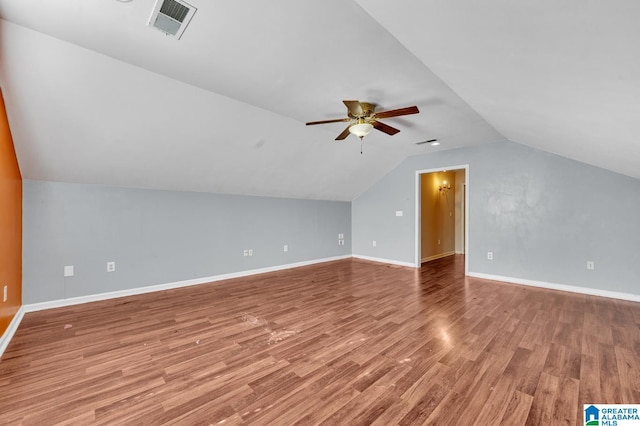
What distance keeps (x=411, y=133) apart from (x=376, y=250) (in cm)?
Result: 308

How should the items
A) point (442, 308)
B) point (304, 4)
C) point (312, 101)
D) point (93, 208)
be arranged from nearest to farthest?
point (304, 4), point (312, 101), point (442, 308), point (93, 208)

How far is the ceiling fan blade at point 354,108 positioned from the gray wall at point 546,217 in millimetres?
3105

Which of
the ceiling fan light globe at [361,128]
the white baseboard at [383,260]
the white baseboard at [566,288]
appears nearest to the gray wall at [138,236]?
the white baseboard at [383,260]

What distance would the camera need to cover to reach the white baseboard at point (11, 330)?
7.52 ft

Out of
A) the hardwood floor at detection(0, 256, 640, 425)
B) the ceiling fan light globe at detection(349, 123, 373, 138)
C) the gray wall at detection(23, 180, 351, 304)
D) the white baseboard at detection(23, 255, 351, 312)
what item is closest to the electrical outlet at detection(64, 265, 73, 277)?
the gray wall at detection(23, 180, 351, 304)

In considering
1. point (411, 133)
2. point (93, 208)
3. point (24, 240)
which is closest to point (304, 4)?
point (411, 133)

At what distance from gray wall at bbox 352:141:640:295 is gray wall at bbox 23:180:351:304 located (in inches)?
130

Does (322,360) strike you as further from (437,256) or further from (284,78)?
(437,256)

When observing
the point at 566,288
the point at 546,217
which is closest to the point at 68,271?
the point at 546,217

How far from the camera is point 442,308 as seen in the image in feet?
11.0

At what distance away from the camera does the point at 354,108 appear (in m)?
2.85

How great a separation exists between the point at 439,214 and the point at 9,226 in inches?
296

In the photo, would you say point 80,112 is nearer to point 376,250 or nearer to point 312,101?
point 312,101

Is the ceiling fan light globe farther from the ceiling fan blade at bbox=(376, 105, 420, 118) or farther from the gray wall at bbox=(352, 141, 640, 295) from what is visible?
the gray wall at bbox=(352, 141, 640, 295)
